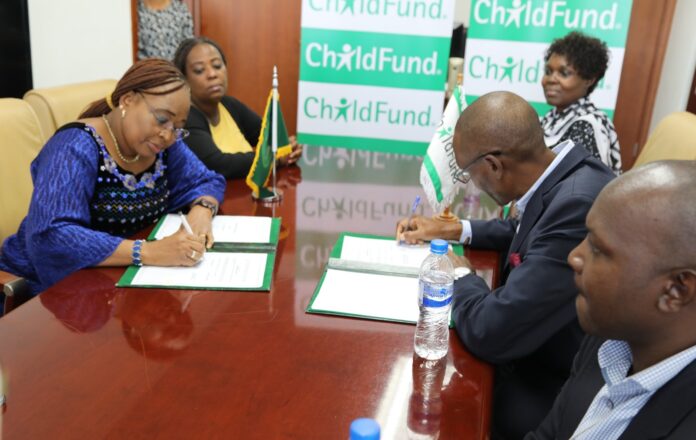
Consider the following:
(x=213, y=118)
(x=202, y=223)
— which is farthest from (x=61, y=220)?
(x=213, y=118)

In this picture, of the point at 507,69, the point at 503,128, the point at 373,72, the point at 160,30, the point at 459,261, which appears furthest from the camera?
the point at 373,72

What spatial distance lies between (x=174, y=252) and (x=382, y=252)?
1.85 ft

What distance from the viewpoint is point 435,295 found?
1.20 meters

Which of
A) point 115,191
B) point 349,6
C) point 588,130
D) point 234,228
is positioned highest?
point 349,6

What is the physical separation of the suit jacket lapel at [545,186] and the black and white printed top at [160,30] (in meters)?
2.93

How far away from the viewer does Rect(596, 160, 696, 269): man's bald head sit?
813 millimetres

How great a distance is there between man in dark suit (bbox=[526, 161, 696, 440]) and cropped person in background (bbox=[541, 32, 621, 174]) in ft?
6.33

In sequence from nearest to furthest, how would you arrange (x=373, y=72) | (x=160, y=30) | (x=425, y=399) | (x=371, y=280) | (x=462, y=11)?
(x=425, y=399), (x=371, y=280), (x=160, y=30), (x=373, y=72), (x=462, y=11)

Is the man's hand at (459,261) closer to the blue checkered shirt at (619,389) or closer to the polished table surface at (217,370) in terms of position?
the polished table surface at (217,370)

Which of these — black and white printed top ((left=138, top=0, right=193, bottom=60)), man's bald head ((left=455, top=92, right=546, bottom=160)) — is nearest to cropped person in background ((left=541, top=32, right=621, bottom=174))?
man's bald head ((left=455, top=92, right=546, bottom=160))

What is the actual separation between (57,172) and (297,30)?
10.2 feet

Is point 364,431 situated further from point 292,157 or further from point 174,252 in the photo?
point 292,157


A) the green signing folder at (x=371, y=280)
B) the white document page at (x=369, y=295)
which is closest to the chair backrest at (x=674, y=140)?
the green signing folder at (x=371, y=280)

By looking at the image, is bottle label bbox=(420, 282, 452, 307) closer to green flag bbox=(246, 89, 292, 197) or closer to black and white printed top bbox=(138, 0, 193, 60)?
green flag bbox=(246, 89, 292, 197)
